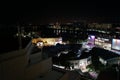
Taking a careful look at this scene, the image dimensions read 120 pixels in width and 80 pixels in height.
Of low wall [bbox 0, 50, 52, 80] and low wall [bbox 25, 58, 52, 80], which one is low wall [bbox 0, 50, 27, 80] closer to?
low wall [bbox 0, 50, 52, 80]

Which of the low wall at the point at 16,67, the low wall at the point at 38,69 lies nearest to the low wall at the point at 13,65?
the low wall at the point at 16,67

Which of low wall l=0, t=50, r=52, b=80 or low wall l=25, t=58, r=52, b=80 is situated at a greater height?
low wall l=0, t=50, r=52, b=80

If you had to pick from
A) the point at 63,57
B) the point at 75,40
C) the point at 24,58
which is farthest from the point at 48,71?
the point at 75,40

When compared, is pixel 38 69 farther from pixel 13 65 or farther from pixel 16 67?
pixel 13 65

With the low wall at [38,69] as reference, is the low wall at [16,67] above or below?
above

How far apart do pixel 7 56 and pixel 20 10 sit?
1669 mm

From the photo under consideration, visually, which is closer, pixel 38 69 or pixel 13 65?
pixel 13 65

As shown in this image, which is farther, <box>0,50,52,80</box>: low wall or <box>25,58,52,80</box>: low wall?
<box>25,58,52,80</box>: low wall

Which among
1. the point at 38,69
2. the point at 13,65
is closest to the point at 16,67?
the point at 13,65

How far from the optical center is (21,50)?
610 centimetres

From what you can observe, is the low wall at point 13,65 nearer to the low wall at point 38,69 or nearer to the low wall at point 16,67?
the low wall at point 16,67

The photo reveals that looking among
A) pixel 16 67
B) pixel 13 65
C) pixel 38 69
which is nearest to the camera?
pixel 13 65

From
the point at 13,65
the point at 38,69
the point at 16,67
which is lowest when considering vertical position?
the point at 38,69

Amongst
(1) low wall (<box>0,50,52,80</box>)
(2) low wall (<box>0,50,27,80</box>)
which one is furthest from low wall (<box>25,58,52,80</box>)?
(2) low wall (<box>0,50,27,80</box>)
